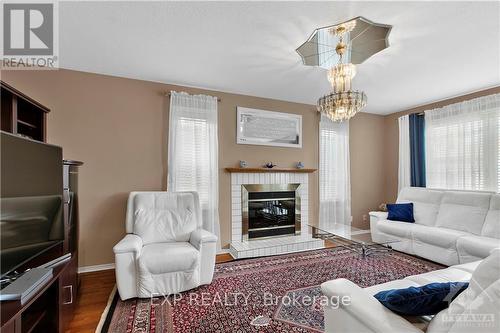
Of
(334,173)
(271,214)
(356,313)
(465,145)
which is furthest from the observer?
(334,173)

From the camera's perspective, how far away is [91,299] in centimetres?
225

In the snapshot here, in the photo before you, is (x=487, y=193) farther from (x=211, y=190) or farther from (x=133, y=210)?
(x=133, y=210)

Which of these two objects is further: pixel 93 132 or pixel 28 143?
pixel 93 132

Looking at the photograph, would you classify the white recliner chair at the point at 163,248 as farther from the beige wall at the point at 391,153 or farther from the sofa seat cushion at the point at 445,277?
the beige wall at the point at 391,153

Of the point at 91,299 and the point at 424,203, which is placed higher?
the point at 424,203

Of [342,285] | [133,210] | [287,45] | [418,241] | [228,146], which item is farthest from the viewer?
[228,146]

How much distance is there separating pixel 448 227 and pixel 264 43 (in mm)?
3507

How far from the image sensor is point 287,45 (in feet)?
7.61

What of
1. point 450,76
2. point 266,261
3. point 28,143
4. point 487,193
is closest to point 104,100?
point 28,143

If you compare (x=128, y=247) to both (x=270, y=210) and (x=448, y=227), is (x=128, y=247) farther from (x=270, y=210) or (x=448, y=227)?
(x=448, y=227)

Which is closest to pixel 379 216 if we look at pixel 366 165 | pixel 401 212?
pixel 401 212

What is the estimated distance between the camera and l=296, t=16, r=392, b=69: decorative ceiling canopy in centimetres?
202

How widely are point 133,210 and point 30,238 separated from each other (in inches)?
48.1
